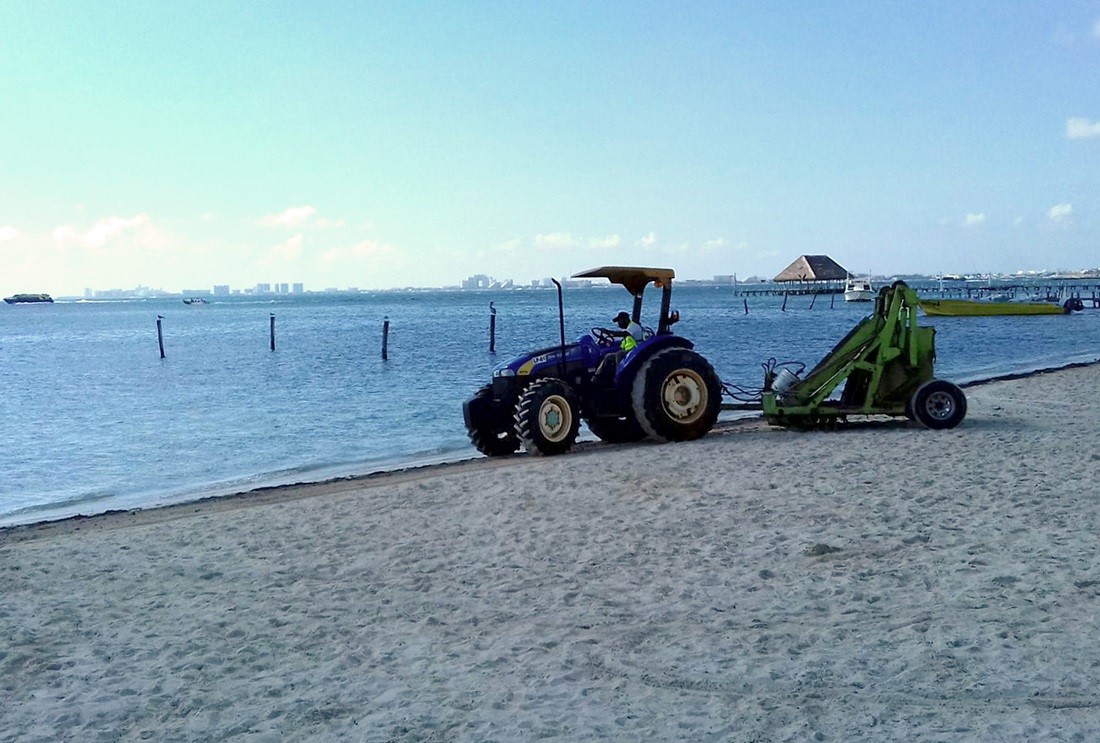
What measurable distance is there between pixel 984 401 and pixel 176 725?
50.9ft

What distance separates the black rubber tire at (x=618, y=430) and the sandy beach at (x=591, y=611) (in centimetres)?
282

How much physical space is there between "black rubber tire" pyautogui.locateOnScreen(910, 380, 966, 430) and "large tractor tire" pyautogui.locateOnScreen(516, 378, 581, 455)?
14.2ft

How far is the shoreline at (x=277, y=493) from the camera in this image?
10906 mm

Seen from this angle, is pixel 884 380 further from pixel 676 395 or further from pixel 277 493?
pixel 277 493

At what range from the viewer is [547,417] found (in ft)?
41.1

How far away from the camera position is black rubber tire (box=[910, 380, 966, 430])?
1318cm

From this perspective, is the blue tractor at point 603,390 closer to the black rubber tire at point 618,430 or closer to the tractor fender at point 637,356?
the tractor fender at point 637,356

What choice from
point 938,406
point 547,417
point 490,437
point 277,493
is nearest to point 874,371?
point 938,406

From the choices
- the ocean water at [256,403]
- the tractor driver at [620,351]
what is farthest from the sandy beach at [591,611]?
the ocean water at [256,403]

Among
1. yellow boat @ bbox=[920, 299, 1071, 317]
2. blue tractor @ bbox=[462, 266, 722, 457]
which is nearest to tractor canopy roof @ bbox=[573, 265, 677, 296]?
blue tractor @ bbox=[462, 266, 722, 457]

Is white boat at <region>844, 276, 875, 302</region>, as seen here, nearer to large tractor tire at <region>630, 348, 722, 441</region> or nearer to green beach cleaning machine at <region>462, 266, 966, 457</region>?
green beach cleaning machine at <region>462, 266, 966, 457</region>

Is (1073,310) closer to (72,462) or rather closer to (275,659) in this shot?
(72,462)

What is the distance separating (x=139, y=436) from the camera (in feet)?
66.5

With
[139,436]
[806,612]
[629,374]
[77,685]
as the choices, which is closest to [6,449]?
[139,436]
